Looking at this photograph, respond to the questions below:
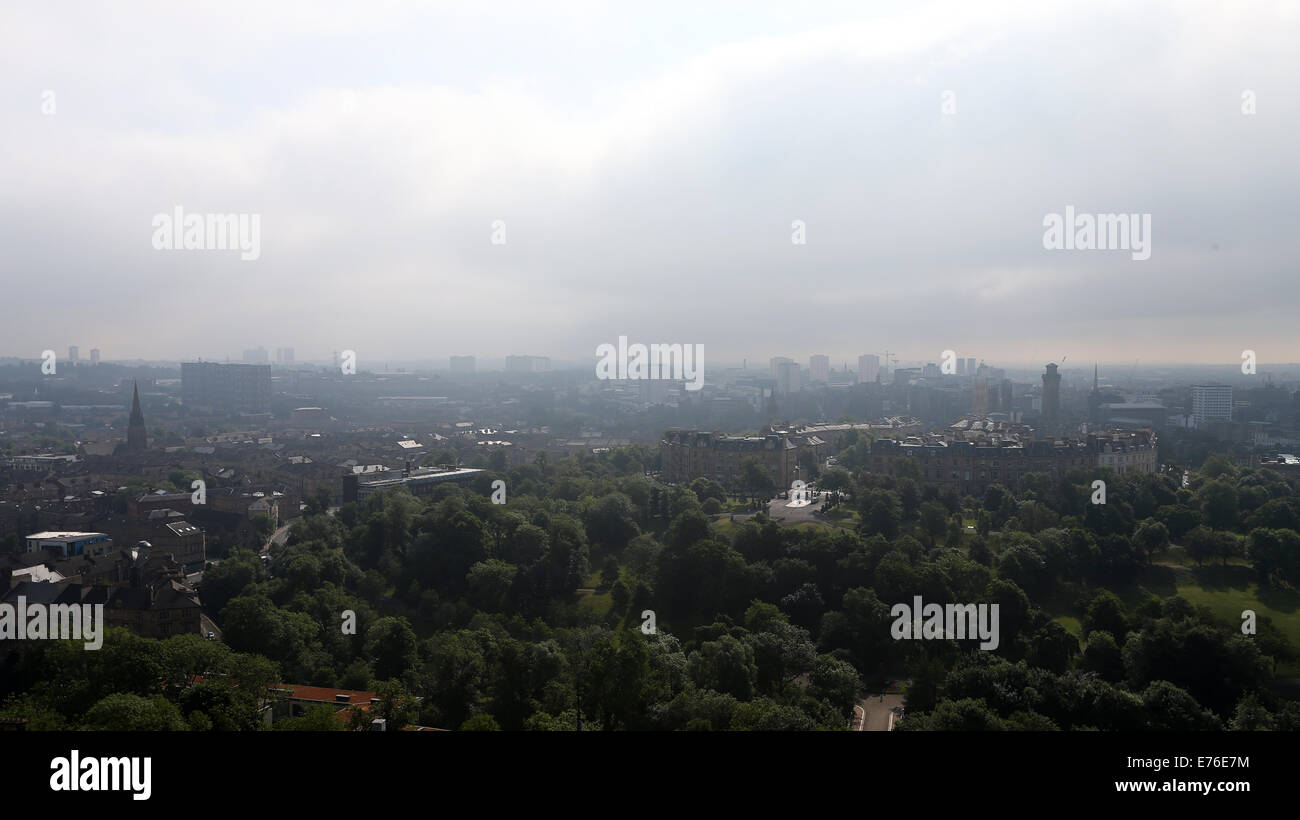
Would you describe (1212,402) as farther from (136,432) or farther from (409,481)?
(136,432)

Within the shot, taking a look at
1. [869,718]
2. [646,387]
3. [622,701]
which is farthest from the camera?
[646,387]

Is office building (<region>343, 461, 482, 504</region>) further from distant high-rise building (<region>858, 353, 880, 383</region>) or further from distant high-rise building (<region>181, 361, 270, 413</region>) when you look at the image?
→ distant high-rise building (<region>858, 353, 880, 383</region>)

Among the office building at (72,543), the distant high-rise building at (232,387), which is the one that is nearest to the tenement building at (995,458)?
the office building at (72,543)

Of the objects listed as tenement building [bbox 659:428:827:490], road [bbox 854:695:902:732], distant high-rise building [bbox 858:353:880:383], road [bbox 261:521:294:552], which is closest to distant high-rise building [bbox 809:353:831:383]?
distant high-rise building [bbox 858:353:880:383]

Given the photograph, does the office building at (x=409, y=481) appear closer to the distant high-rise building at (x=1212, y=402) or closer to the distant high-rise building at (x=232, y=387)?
the distant high-rise building at (x=1212, y=402)
